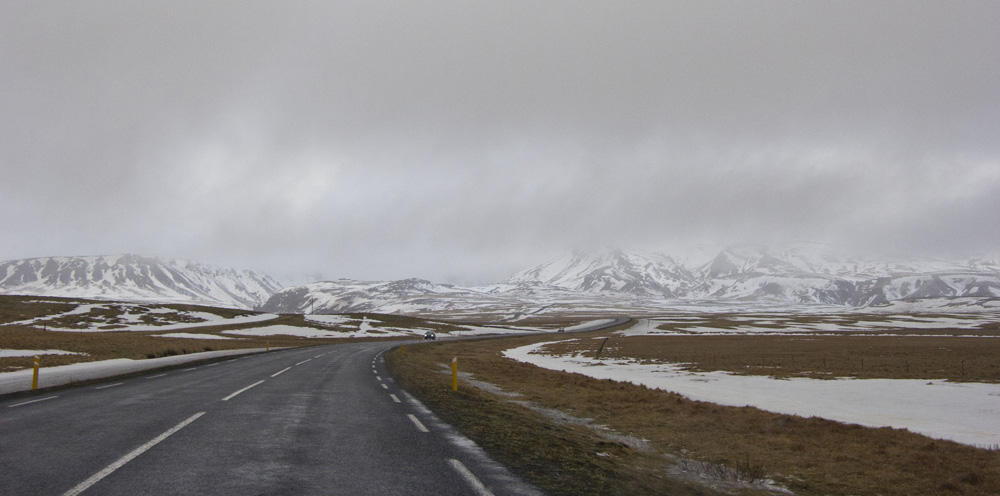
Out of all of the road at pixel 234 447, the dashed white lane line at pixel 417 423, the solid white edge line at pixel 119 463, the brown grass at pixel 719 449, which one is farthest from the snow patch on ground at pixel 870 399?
the solid white edge line at pixel 119 463

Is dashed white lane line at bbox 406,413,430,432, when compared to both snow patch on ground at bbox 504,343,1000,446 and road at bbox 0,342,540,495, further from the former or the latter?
snow patch on ground at bbox 504,343,1000,446

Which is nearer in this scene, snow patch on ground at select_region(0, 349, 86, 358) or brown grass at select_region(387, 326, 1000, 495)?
brown grass at select_region(387, 326, 1000, 495)

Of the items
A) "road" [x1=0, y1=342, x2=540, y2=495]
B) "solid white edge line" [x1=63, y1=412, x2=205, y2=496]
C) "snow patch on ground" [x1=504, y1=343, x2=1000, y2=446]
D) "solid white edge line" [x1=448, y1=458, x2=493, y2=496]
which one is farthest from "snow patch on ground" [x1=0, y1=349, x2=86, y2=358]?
"solid white edge line" [x1=448, y1=458, x2=493, y2=496]

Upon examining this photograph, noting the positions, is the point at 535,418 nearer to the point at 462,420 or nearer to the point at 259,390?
the point at 462,420

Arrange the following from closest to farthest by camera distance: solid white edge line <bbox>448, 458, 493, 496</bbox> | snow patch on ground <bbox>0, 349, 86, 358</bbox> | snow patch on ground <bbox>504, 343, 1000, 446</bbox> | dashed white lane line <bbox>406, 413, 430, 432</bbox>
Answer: solid white edge line <bbox>448, 458, 493, 496</bbox>
dashed white lane line <bbox>406, 413, 430, 432</bbox>
snow patch on ground <bbox>504, 343, 1000, 446</bbox>
snow patch on ground <bbox>0, 349, 86, 358</bbox>

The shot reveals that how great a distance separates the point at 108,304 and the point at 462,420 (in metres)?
153

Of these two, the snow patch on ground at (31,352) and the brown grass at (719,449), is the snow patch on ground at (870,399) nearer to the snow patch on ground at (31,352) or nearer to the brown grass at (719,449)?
the brown grass at (719,449)

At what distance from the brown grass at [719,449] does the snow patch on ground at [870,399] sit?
98.2 inches

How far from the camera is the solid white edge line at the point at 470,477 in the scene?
6.95 metres

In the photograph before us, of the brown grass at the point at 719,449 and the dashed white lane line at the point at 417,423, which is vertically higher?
the dashed white lane line at the point at 417,423

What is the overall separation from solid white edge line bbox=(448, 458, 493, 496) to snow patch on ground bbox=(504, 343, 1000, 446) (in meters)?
13.8

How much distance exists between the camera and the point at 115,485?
22.7 ft

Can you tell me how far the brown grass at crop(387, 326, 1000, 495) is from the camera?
9000mm

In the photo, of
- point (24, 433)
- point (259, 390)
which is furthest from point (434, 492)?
point (259, 390)
